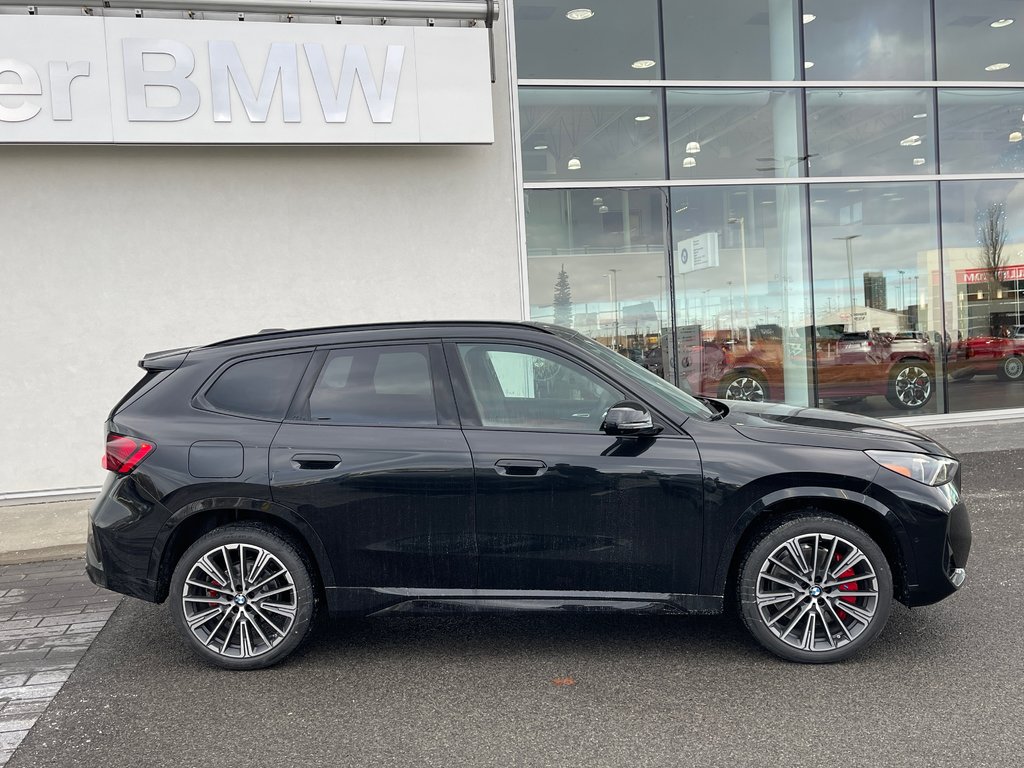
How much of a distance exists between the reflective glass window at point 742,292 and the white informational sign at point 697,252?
0.01m

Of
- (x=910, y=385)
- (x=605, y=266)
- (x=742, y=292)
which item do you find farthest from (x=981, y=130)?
(x=605, y=266)

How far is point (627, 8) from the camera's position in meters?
10.7

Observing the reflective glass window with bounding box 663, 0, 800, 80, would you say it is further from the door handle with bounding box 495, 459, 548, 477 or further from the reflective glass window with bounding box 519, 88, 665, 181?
the door handle with bounding box 495, 459, 548, 477

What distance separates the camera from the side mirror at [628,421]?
153 inches

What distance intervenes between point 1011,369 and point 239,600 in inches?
470

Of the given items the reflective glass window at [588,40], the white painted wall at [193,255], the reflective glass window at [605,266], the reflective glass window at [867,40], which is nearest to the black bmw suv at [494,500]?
the white painted wall at [193,255]

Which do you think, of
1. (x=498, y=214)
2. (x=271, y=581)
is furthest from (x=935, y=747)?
(x=498, y=214)

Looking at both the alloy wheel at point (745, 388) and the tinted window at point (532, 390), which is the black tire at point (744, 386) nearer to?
the alloy wheel at point (745, 388)

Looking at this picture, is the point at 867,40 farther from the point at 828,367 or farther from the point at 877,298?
the point at 828,367

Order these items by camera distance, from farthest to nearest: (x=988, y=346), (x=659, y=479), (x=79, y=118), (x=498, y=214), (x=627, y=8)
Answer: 1. (x=988, y=346)
2. (x=627, y=8)
3. (x=498, y=214)
4. (x=79, y=118)
5. (x=659, y=479)

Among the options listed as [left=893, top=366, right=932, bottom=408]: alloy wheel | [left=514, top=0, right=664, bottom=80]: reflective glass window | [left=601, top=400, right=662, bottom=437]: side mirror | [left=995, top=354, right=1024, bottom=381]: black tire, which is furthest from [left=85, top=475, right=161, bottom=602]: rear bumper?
[left=995, top=354, right=1024, bottom=381]: black tire

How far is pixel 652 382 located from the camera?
14.4 feet

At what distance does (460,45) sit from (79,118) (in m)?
4.13

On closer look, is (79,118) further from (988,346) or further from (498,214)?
(988,346)
